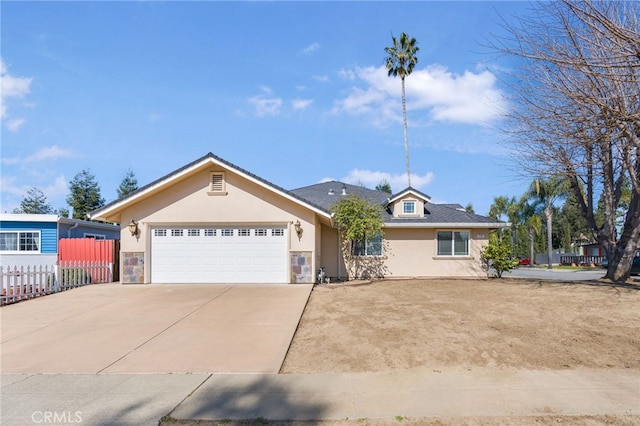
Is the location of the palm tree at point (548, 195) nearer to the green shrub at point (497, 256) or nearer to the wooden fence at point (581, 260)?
the wooden fence at point (581, 260)

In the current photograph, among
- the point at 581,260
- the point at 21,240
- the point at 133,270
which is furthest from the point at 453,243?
the point at 581,260

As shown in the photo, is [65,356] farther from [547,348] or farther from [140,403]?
[547,348]

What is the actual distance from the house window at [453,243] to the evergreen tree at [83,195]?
38.9 m

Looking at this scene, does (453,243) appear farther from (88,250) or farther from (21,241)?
(21,241)

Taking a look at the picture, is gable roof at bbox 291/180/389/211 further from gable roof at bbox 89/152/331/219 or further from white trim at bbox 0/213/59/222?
white trim at bbox 0/213/59/222

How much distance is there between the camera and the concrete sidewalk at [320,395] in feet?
16.3

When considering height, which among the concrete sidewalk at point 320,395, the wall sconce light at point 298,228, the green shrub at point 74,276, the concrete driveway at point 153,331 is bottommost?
the concrete sidewalk at point 320,395

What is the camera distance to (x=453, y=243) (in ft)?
62.2

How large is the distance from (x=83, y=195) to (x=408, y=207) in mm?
38786

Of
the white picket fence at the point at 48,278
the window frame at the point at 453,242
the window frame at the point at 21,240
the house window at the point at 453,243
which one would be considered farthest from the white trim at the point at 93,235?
the house window at the point at 453,243

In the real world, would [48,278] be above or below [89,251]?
below

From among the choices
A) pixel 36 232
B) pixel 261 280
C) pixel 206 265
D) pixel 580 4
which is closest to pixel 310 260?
pixel 261 280

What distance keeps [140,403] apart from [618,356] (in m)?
7.75

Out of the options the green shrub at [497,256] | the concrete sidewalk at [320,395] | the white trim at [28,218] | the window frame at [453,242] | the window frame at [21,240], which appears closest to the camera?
the concrete sidewalk at [320,395]
